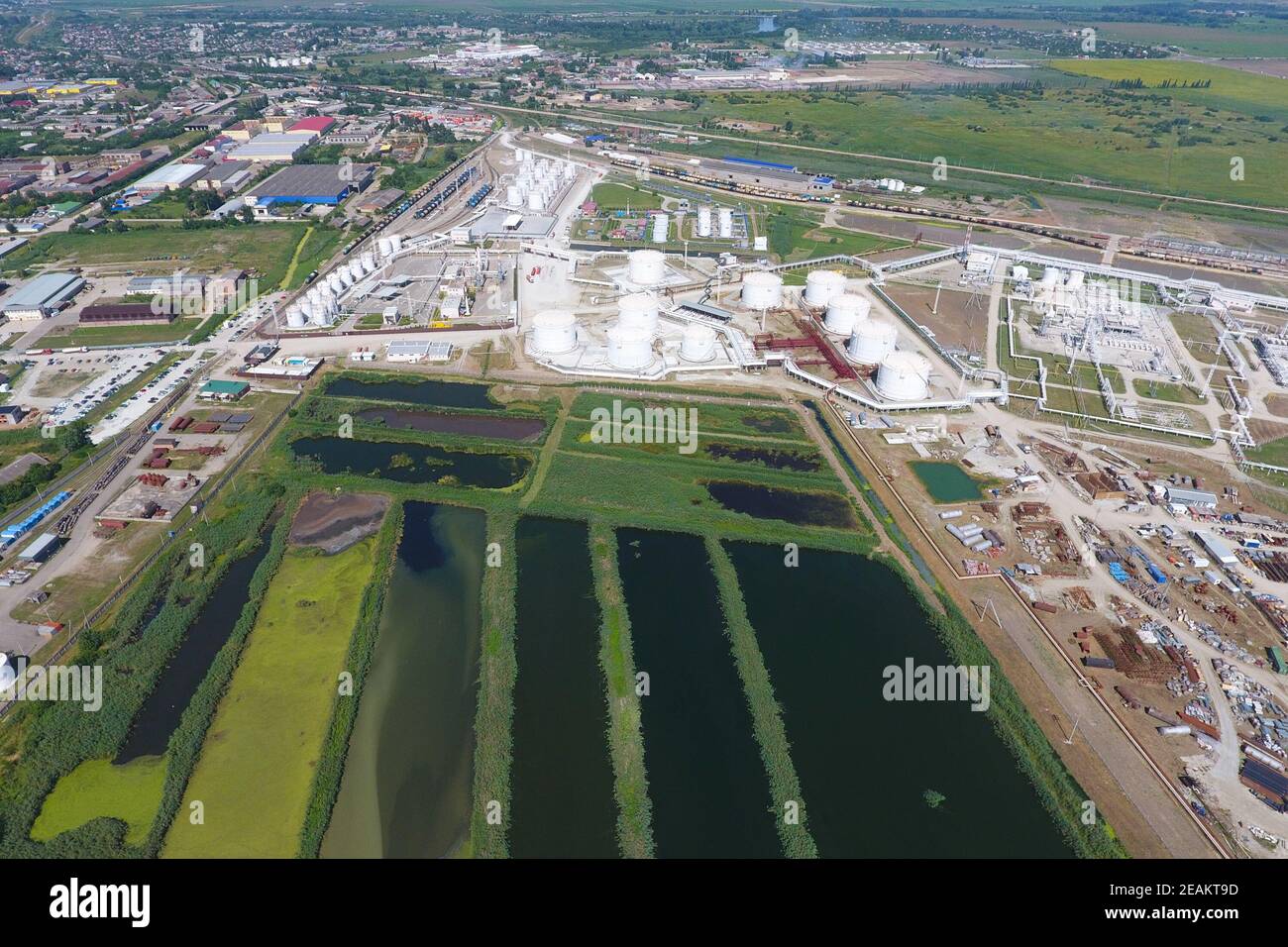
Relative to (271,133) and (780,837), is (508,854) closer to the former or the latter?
(780,837)

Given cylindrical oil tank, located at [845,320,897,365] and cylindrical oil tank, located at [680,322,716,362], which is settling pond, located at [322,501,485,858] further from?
cylindrical oil tank, located at [845,320,897,365]

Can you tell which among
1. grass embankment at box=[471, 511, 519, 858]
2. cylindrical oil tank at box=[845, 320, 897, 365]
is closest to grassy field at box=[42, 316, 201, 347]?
grass embankment at box=[471, 511, 519, 858]

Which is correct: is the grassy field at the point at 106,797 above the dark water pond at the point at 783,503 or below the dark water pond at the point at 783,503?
below

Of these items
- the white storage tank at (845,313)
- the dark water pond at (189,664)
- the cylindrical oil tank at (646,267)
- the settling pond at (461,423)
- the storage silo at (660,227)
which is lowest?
the dark water pond at (189,664)

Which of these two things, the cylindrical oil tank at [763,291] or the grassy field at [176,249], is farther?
the grassy field at [176,249]

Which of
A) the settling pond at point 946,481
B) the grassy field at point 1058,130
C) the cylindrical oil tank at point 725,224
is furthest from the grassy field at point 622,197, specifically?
the settling pond at point 946,481

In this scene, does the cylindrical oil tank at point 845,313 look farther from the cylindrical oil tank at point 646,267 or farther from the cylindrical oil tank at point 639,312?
the cylindrical oil tank at point 646,267

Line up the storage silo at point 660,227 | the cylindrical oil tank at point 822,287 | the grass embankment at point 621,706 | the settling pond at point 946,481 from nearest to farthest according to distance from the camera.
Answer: the grass embankment at point 621,706, the settling pond at point 946,481, the cylindrical oil tank at point 822,287, the storage silo at point 660,227
